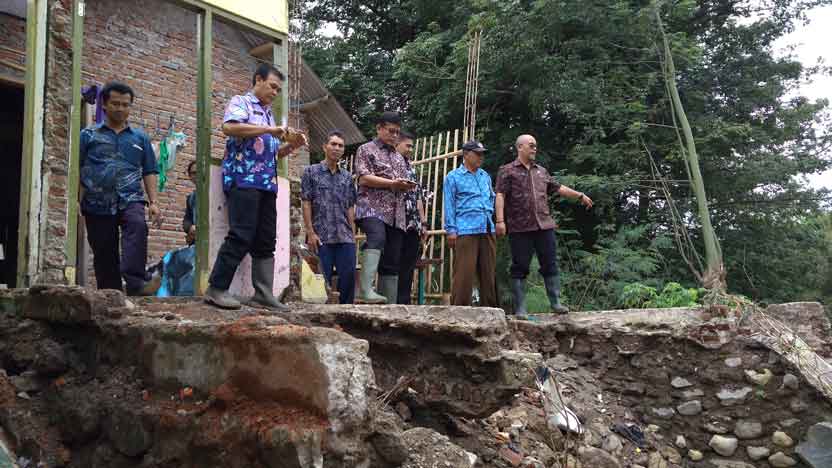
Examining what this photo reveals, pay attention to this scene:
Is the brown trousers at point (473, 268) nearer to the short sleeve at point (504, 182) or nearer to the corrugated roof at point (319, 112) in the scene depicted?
the short sleeve at point (504, 182)

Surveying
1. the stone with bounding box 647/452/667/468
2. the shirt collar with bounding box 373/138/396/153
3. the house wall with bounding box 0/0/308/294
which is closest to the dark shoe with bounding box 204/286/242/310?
the shirt collar with bounding box 373/138/396/153

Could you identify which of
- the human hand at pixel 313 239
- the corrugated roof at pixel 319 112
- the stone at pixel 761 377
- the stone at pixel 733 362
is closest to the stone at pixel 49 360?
the human hand at pixel 313 239

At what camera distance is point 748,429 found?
4.75 metres

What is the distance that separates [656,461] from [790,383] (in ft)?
3.88

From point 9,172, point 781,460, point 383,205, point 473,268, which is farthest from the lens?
point 9,172

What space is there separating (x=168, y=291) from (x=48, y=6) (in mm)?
2287

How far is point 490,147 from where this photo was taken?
1238 centimetres

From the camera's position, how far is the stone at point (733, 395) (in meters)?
4.79

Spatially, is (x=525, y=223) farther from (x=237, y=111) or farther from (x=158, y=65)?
(x=158, y=65)

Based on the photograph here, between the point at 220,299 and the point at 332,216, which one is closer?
the point at 220,299

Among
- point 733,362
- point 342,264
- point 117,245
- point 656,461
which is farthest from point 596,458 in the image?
point 117,245

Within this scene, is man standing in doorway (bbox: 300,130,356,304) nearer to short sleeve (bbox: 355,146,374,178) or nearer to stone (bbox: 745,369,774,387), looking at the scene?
short sleeve (bbox: 355,146,374,178)

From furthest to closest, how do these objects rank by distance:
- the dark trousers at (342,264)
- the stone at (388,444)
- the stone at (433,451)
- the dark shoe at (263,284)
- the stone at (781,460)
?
the dark trousers at (342,264) < the stone at (781,460) < the dark shoe at (263,284) < the stone at (433,451) < the stone at (388,444)

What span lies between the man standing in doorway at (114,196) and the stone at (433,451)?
7.01ft
